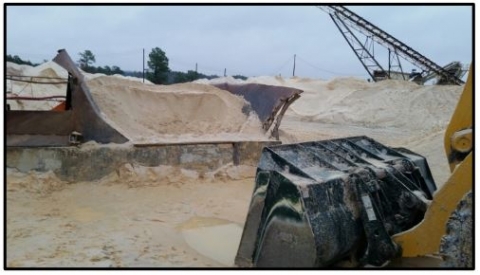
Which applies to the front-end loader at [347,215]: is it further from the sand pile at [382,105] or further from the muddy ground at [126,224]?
the sand pile at [382,105]

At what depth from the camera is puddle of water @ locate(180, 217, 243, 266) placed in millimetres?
3725

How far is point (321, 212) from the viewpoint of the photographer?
317cm

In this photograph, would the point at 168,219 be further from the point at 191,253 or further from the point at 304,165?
the point at 304,165

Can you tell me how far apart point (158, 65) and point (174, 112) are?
836cm

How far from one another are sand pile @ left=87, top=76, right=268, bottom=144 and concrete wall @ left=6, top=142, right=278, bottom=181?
21 cm

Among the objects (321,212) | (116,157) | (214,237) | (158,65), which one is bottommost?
(214,237)

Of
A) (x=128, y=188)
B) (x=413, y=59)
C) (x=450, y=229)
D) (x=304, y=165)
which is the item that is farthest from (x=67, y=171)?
(x=413, y=59)

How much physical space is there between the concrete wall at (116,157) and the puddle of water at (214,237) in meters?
1.51

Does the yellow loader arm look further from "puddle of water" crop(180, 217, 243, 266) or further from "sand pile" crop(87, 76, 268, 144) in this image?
"sand pile" crop(87, 76, 268, 144)

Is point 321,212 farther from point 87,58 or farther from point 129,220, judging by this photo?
point 87,58

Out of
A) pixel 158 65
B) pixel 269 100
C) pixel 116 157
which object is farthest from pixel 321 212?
pixel 158 65

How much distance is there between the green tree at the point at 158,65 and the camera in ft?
53.5

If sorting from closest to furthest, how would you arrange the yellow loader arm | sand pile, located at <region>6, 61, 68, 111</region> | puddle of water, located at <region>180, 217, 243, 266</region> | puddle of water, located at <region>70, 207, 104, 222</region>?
the yellow loader arm → puddle of water, located at <region>180, 217, 243, 266</region> → puddle of water, located at <region>70, 207, 104, 222</region> → sand pile, located at <region>6, 61, 68, 111</region>

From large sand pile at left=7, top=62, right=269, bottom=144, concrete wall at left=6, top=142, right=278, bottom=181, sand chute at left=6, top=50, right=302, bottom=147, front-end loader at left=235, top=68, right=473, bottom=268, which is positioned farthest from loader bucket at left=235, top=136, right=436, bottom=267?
large sand pile at left=7, top=62, right=269, bottom=144
